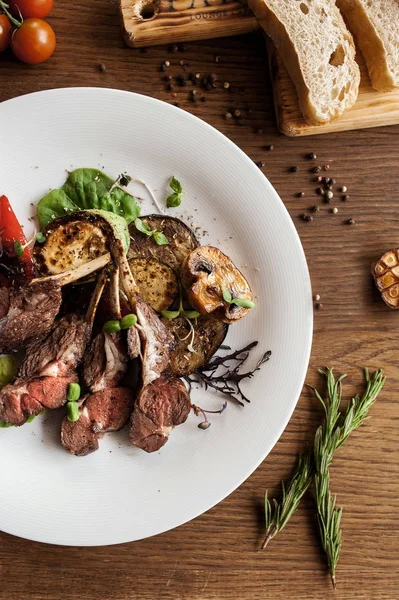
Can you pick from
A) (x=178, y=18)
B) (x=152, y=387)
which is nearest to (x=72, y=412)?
(x=152, y=387)

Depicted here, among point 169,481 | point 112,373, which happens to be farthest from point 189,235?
point 169,481

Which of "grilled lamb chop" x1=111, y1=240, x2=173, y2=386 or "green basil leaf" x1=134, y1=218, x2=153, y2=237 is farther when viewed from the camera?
"green basil leaf" x1=134, y1=218, x2=153, y2=237

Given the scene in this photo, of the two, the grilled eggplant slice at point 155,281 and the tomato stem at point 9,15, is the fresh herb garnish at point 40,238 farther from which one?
the tomato stem at point 9,15

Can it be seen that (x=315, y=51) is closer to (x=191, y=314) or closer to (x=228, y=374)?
(x=191, y=314)

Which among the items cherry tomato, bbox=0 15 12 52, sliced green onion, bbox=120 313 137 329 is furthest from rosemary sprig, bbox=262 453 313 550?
cherry tomato, bbox=0 15 12 52

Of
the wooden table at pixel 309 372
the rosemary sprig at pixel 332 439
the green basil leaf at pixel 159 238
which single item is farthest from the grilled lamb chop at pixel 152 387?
the rosemary sprig at pixel 332 439

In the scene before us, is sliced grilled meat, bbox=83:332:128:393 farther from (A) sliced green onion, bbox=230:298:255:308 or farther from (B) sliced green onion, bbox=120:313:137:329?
(A) sliced green onion, bbox=230:298:255:308

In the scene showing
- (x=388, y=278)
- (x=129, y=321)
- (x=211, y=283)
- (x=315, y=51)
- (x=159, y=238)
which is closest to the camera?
(x=129, y=321)
